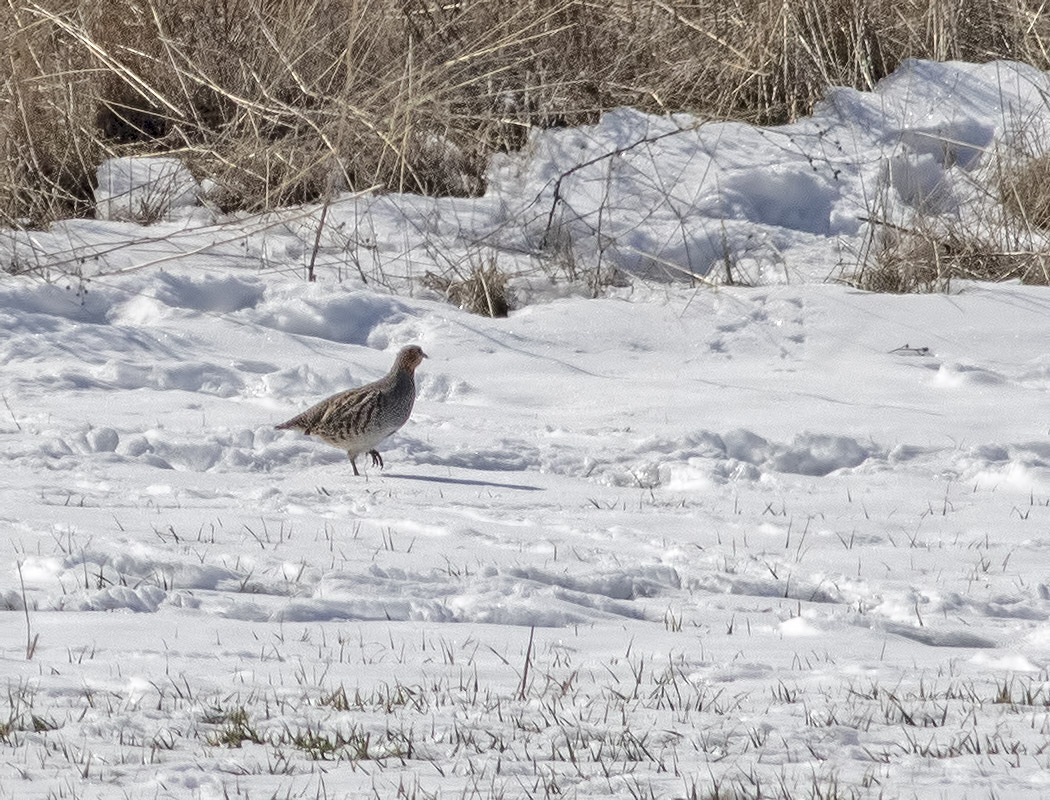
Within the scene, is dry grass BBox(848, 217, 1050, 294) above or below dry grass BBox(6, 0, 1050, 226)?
below

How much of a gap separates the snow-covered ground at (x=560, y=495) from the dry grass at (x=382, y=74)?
39cm

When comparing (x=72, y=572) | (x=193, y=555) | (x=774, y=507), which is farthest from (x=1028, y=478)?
(x=72, y=572)

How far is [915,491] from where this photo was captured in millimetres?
7137

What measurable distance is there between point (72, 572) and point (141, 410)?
319cm

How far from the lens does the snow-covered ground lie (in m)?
3.67

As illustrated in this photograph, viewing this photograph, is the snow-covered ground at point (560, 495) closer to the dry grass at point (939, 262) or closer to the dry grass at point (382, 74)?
the dry grass at point (939, 262)

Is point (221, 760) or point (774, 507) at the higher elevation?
point (221, 760)

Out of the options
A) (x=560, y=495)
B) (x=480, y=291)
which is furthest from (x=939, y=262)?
(x=560, y=495)

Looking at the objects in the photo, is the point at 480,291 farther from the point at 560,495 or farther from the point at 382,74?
the point at 560,495

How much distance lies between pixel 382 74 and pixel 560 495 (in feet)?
21.2

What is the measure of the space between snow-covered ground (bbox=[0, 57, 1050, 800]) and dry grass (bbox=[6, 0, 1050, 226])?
39 centimetres

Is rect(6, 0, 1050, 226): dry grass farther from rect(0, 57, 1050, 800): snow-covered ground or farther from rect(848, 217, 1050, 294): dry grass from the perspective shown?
rect(848, 217, 1050, 294): dry grass

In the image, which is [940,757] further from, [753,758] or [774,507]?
[774,507]

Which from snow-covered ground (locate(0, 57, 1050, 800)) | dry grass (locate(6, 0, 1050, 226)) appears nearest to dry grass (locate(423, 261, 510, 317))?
snow-covered ground (locate(0, 57, 1050, 800))
